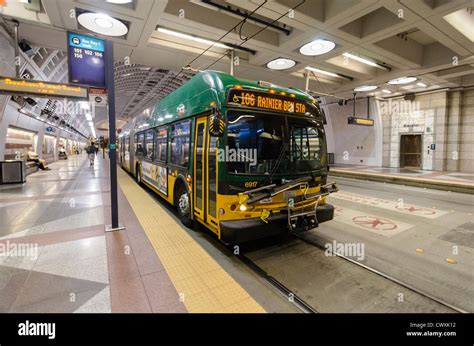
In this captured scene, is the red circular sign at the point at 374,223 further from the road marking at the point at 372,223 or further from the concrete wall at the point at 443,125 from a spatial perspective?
the concrete wall at the point at 443,125

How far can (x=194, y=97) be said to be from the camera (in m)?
4.75

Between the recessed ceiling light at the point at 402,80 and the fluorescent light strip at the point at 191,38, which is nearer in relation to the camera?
the fluorescent light strip at the point at 191,38

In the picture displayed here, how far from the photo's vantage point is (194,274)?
3133 mm

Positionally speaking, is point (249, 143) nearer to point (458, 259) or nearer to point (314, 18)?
point (458, 259)

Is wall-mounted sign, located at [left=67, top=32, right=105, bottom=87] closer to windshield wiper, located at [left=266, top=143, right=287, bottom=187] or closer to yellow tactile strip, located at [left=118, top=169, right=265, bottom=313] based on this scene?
yellow tactile strip, located at [left=118, top=169, right=265, bottom=313]

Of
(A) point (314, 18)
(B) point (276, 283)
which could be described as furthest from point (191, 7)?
(B) point (276, 283)

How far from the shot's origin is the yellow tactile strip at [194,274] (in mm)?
2529

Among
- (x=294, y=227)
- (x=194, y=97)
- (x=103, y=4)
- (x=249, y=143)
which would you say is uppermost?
(x=103, y=4)

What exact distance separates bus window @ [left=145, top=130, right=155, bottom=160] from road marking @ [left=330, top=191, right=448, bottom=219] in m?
6.80

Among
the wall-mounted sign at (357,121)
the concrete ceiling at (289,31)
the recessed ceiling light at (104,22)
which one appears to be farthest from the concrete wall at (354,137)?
the recessed ceiling light at (104,22)

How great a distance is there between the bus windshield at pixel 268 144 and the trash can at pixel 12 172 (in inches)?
479

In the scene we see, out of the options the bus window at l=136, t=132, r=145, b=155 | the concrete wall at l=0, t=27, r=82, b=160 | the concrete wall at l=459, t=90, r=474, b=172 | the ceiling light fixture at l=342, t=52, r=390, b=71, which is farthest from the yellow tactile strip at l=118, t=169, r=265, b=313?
the concrete wall at l=459, t=90, r=474, b=172

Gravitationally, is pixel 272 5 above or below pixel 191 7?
below
